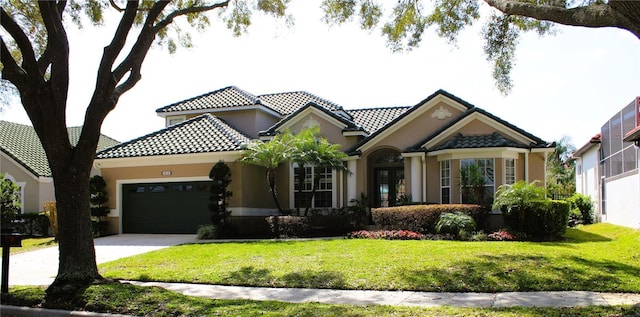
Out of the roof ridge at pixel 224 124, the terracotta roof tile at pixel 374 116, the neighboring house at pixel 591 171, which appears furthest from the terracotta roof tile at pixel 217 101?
the neighboring house at pixel 591 171

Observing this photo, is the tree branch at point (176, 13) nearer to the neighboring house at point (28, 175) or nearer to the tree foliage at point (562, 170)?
the neighboring house at point (28, 175)

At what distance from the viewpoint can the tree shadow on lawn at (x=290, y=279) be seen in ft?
33.6

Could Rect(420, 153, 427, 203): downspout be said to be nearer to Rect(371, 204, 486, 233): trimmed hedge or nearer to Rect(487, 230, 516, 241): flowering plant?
Rect(371, 204, 486, 233): trimmed hedge

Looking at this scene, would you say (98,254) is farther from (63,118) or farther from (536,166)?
(536,166)

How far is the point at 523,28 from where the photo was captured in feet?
44.9

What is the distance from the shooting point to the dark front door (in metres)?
23.2

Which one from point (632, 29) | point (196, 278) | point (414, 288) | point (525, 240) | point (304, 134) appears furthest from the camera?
point (304, 134)

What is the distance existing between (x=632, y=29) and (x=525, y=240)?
10728 millimetres

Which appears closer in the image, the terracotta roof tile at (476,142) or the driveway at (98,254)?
the driveway at (98,254)

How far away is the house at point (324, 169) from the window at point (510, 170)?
0.12 ft

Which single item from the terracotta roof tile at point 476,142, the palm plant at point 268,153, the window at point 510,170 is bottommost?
the window at point 510,170

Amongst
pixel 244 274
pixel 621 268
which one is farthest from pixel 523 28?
pixel 244 274

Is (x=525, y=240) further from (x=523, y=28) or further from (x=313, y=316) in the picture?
(x=313, y=316)

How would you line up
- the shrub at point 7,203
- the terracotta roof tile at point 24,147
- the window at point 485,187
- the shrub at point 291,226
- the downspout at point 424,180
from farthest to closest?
the terracotta roof tile at point 24,147
the shrub at point 7,203
the downspout at point 424,180
the window at point 485,187
the shrub at point 291,226
